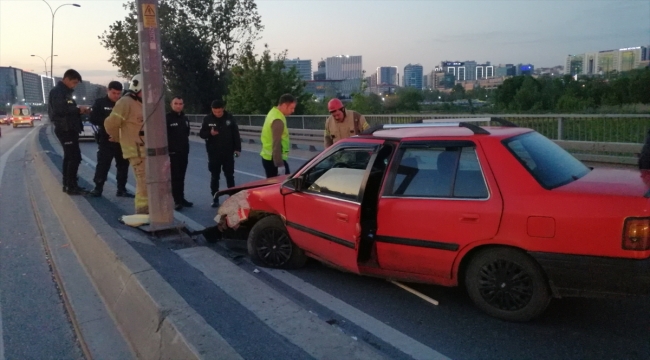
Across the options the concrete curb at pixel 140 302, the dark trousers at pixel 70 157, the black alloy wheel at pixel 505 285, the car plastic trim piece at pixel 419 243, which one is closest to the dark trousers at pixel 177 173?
the dark trousers at pixel 70 157

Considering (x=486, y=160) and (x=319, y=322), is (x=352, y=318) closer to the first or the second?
(x=319, y=322)

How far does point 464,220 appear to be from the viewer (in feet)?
14.3

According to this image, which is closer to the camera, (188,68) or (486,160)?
(486,160)

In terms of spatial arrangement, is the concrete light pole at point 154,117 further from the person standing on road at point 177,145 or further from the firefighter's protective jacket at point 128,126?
the person standing on road at point 177,145

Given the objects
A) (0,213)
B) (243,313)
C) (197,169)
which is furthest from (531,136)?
(197,169)

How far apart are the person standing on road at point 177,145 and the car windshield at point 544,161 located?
573 cm

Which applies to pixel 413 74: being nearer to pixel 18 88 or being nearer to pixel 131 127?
pixel 18 88

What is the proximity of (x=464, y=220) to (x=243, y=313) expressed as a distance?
1.76m

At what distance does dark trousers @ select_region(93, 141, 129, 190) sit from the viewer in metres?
9.20

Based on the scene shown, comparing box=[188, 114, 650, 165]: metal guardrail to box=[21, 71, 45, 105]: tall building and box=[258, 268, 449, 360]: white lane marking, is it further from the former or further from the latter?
box=[21, 71, 45, 105]: tall building

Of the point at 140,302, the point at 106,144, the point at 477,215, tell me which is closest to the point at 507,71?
the point at 106,144

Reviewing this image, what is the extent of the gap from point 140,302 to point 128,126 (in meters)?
3.93

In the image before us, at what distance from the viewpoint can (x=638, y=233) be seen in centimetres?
376

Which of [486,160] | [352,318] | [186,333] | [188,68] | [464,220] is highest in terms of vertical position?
[188,68]
